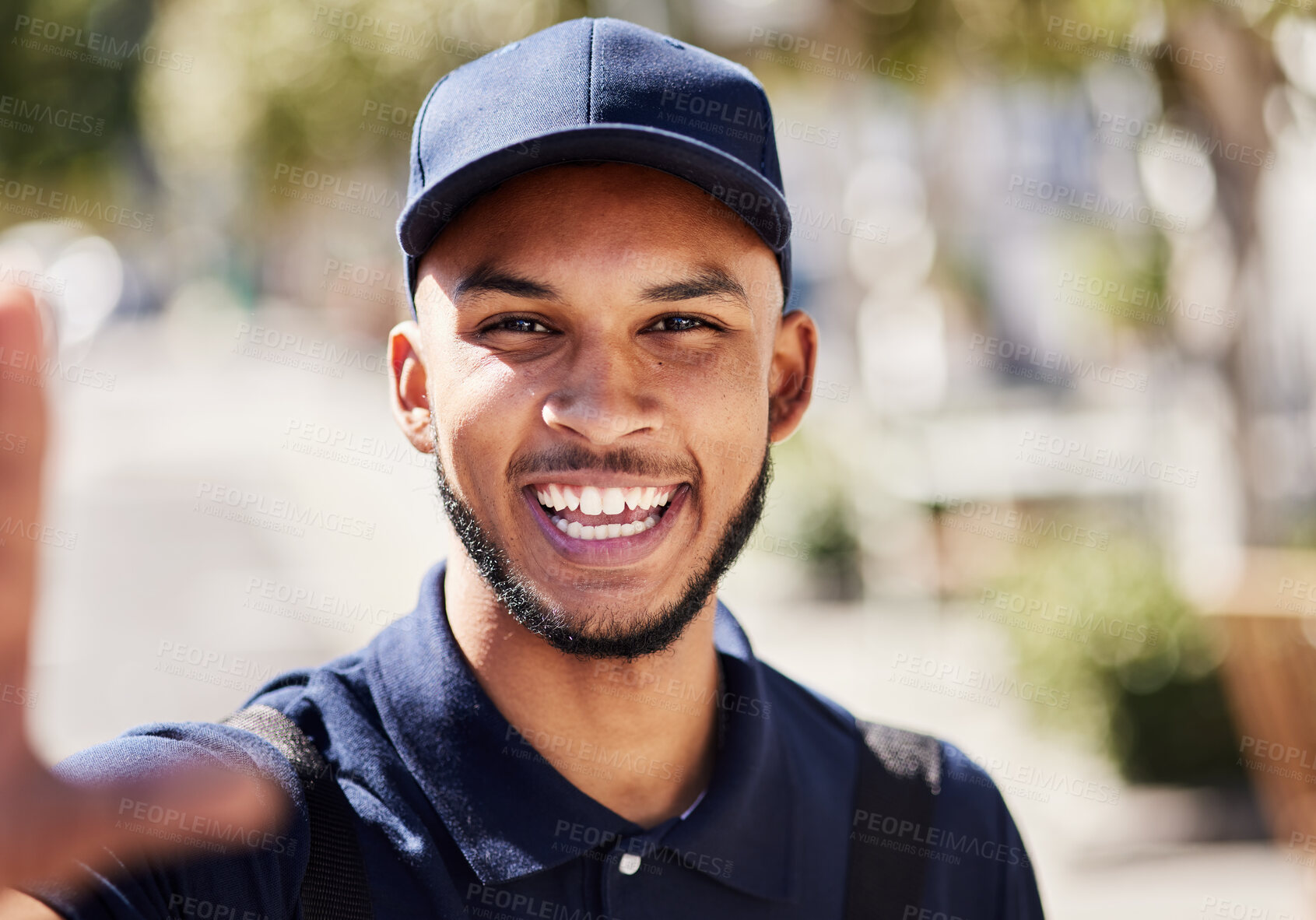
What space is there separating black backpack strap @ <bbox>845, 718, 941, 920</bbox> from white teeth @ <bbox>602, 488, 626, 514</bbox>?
0.63 meters

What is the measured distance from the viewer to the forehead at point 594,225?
1.95m

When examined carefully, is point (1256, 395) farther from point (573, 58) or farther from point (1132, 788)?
point (573, 58)

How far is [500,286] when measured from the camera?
1957 millimetres

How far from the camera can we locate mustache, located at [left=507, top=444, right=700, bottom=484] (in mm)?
1924

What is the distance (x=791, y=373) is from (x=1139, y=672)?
4.55 meters

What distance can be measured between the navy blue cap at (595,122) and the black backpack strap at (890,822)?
86cm

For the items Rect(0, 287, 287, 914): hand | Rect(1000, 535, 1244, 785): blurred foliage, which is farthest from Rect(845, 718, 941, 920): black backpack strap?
Rect(1000, 535, 1244, 785): blurred foliage

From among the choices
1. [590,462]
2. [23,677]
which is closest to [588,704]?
[590,462]

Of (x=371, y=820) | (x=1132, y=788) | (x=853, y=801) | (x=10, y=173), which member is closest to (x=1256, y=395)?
(x=1132, y=788)

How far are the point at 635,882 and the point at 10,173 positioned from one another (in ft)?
96.8

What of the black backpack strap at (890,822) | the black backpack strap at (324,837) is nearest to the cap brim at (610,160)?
the black backpack strap at (324,837)

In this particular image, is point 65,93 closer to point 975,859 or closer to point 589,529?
point 589,529

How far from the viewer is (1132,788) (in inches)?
244

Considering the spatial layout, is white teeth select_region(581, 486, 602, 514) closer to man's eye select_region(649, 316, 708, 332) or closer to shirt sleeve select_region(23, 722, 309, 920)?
man's eye select_region(649, 316, 708, 332)
